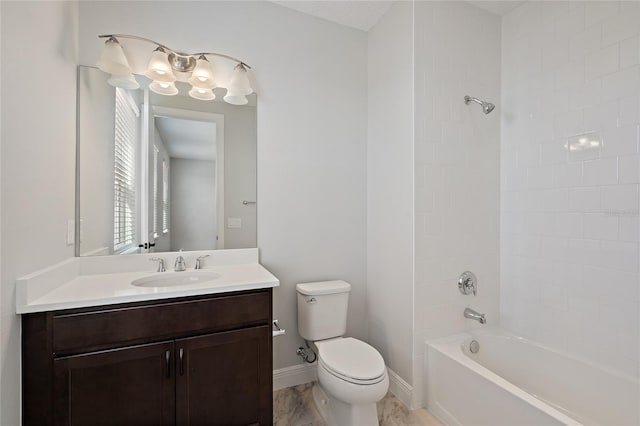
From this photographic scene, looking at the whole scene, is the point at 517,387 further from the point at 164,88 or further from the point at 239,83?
the point at 164,88

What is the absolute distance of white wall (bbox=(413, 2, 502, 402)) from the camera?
189 centimetres

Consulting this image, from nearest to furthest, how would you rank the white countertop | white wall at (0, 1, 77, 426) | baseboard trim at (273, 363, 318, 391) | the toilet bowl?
white wall at (0, 1, 77, 426) → the white countertop → the toilet bowl → baseboard trim at (273, 363, 318, 391)

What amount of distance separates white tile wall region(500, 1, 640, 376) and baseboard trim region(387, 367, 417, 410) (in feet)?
2.87

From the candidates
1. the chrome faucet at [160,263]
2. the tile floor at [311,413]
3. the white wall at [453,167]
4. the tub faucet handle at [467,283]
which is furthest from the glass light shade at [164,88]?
the tub faucet handle at [467,283]

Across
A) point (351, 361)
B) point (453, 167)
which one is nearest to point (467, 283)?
point (453, 167)

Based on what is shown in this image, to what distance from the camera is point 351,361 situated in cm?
165

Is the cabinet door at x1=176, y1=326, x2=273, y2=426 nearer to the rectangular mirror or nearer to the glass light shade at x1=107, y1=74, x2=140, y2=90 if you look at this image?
the rectangular mirror

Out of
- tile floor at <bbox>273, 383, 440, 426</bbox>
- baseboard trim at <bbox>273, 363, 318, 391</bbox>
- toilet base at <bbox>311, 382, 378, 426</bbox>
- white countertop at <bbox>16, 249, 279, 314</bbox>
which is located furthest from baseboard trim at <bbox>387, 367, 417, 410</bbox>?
white countertop at <bbox>16, 249, 279, 314</bbox>

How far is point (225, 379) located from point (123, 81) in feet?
5.50

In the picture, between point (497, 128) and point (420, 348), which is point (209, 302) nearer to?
point (420, 348)

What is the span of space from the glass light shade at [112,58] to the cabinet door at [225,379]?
4.77 feet

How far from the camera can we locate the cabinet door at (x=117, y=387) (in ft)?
3.92

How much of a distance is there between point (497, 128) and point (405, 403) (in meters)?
1.97

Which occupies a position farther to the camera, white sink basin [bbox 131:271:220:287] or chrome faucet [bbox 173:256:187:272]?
chrome faucet [bbox 173:256:187:272]
